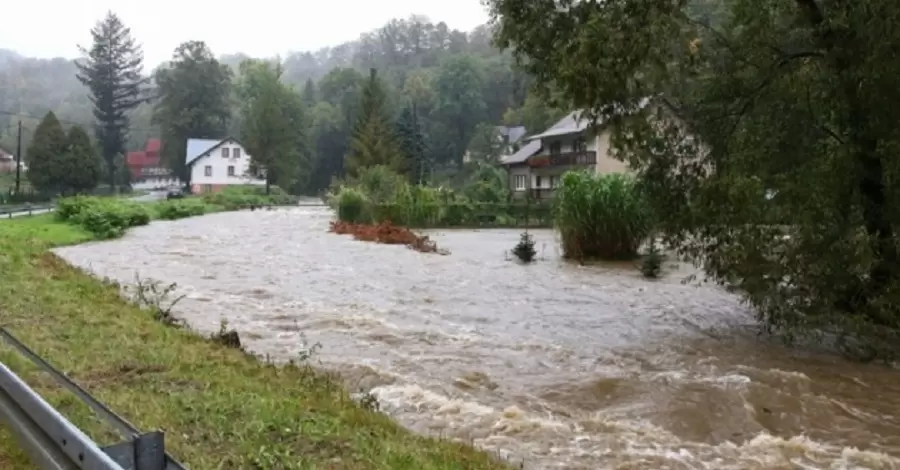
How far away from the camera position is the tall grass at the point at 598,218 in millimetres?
21328

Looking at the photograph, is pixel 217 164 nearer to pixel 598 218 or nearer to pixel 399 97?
pixel 399 97

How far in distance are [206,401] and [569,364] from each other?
510cm

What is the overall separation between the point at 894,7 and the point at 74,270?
44.9 feet

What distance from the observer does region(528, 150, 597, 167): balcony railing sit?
54.4 meters

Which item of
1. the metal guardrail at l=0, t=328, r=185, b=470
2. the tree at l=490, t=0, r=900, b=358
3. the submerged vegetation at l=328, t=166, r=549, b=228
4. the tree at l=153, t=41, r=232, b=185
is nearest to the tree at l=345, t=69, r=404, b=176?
the submerged vegetation at l=328, t=166, r=549, b=228

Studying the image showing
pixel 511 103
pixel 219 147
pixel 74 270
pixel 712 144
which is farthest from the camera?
pixel 511 103

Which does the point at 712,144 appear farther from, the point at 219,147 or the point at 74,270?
the point at 219,147

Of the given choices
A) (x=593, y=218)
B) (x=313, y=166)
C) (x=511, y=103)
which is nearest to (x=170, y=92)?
(x=313, y=166)

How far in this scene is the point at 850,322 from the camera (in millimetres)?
9555

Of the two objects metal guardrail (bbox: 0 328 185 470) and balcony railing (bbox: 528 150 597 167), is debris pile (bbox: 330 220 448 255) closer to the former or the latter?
metal guardrail (bbox: 0 328 185 470)

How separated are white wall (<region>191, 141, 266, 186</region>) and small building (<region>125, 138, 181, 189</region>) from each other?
1292cm

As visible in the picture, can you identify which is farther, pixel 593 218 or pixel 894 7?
pixel 593 218

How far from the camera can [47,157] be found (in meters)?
59.6

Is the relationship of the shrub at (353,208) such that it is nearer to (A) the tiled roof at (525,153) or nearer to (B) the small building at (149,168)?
(A) the tiled roof at (525,153)
